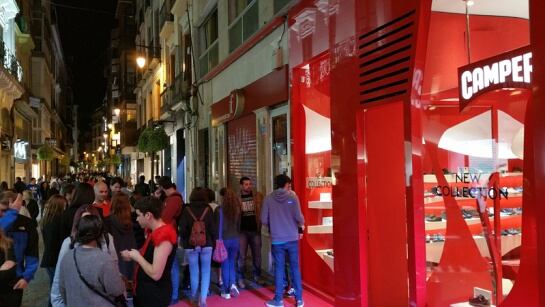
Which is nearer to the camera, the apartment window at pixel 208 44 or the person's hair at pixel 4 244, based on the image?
the person's hair at pixel 4 244

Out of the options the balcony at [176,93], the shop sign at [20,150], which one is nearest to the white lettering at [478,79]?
the balcony at [176,93]

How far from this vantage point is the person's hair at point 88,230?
361 cm

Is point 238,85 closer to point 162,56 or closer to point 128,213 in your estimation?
point 128,213

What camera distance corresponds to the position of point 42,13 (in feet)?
130

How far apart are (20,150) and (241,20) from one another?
21.2 m

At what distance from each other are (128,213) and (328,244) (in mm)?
3744

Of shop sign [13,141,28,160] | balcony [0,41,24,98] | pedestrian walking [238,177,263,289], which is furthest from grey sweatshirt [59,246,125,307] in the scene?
shop sign [13,141,28,160]

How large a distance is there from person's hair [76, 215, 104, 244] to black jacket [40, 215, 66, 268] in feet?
9.20

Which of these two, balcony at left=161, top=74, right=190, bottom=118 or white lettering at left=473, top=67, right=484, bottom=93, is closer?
white lettering at left=473, top=67, right=484, bottom=93

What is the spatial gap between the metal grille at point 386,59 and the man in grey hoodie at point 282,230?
194 centimetres

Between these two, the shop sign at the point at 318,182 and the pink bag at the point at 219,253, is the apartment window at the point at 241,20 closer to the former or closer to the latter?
the shop sign at the point at 318,182

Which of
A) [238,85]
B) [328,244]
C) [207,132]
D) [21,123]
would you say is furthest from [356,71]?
[21,123]

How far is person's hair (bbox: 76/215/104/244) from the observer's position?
361 centimetres

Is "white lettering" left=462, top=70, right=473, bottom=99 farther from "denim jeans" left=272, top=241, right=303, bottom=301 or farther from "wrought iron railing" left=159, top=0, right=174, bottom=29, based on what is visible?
"wrought iron railing" left=159, top=0, right=174, bottom=29
